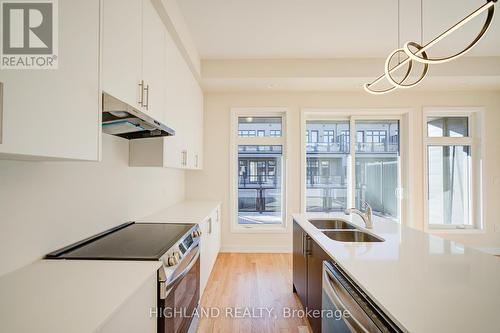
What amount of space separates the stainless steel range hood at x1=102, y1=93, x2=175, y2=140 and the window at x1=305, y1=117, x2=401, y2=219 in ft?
9.74

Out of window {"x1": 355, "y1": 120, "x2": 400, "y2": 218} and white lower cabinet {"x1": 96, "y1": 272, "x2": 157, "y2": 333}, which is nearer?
white lower cabinet {"x1": 96, "y1": 272, "x2": 157, "y2": 333}

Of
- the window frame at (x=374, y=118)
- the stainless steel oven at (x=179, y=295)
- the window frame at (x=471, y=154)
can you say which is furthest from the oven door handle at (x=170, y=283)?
the window frame at (x=471, y=154)

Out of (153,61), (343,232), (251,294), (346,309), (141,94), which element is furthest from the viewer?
(251,294)

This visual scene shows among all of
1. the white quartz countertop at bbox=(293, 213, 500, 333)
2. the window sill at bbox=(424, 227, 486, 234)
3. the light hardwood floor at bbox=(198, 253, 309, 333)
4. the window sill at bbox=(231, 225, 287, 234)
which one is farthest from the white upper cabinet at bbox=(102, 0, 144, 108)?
the window sill at bbox=(424, 227, 486, 234)

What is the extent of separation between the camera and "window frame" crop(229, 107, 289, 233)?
3984mm

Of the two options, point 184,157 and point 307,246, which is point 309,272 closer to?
point 307,246

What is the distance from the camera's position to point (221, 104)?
3998mm

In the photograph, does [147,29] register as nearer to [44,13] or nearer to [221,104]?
[44,13]

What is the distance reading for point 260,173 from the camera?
4.15m

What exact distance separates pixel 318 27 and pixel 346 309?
278 cm

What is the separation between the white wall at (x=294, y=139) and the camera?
3939 millimetres

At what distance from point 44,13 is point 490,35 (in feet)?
14.2

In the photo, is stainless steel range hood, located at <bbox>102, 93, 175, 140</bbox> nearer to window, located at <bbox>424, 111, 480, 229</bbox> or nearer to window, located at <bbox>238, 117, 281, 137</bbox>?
window, located at <bbox>238, 117, 281, 137</bbox>

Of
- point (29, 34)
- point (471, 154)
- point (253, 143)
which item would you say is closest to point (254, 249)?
point (253, 143)
